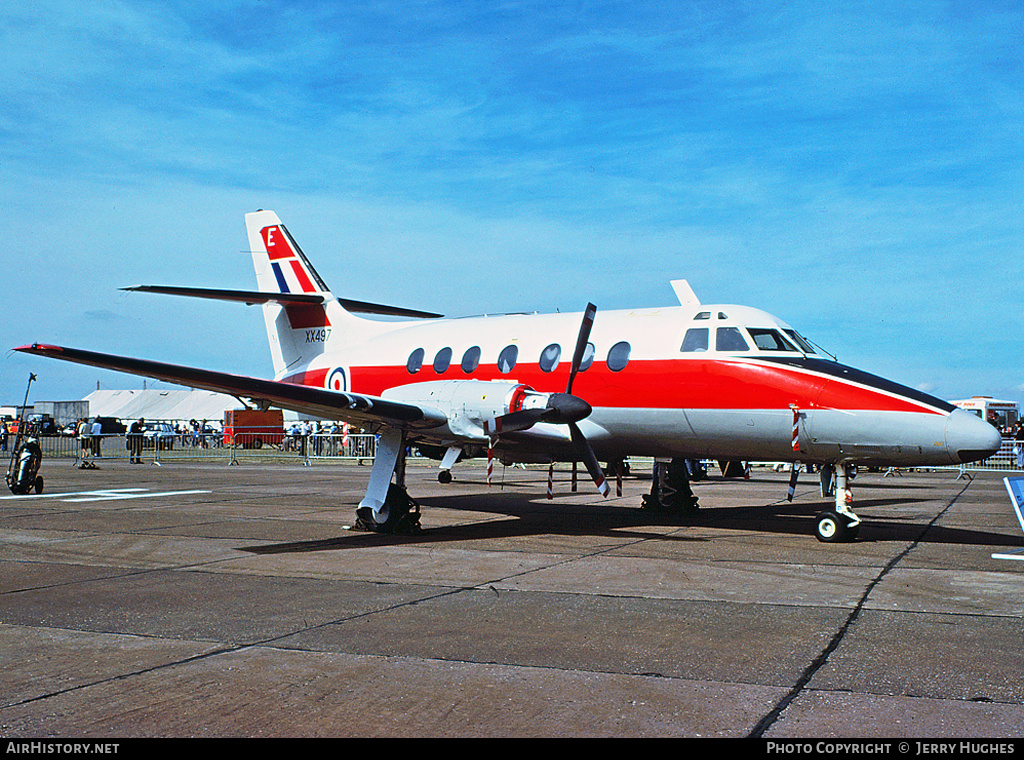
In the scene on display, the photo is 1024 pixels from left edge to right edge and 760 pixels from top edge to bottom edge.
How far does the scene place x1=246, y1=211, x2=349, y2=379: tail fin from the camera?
61.4 ft

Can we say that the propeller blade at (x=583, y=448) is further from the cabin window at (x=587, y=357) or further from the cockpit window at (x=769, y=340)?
the cockpit window at (x=769, y=340)

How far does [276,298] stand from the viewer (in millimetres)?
18109

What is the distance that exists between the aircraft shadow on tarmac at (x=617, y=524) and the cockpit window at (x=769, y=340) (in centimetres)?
280

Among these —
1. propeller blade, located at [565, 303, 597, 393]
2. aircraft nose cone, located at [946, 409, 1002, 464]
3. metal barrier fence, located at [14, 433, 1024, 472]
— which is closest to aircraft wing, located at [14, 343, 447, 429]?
propeller blade, located at [565, 303, 597, 393]

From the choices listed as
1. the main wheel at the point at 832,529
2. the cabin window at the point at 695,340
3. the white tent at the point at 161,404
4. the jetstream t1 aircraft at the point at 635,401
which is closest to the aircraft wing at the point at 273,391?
the jetstream t1 aircraft at the point at 635,401

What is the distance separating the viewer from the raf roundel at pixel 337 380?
17281 mm

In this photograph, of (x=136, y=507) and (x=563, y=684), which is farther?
(x=136, y=507)

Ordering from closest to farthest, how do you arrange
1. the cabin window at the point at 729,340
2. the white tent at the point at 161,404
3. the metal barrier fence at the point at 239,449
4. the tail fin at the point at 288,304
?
the cabin window at the point at 729,340
the tail fin at the point at 288,304
the metal barrier fence at the point at 239,449
the white tent at the point at 161,404

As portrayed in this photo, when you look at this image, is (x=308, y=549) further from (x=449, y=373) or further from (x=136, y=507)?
(x=136, y=507)

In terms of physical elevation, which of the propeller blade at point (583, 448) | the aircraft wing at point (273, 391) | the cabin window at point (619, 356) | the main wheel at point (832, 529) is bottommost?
the main wheel at point (832, 529)

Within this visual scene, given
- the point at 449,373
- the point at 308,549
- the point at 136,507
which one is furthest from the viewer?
the point at 136,507

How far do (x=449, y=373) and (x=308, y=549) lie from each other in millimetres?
4851
